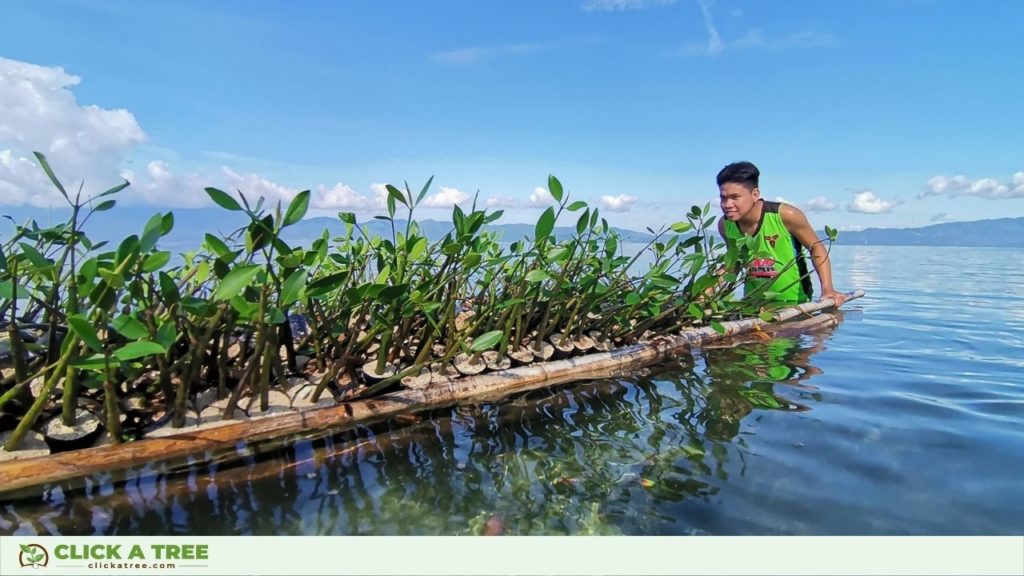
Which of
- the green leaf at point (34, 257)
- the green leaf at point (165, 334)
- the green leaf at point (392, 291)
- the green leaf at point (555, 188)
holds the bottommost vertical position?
the green leaf at point (165, 334)

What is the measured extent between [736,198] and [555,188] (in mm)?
3056

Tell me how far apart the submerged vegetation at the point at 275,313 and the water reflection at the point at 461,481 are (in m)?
0.26

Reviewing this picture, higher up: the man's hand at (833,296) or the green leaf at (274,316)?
the green leaf at (274,316)

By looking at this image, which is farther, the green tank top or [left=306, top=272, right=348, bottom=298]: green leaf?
the green tank top

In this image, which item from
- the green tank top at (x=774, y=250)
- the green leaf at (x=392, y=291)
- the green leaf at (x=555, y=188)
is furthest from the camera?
the green tank top at (x=774, y=250)

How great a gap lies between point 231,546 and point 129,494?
1.72ft

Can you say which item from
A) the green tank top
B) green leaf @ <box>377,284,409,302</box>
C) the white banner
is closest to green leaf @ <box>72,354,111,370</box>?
the white banner

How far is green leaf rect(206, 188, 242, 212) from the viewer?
174 cm

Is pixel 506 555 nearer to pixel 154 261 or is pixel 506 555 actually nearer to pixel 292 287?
pixel 292 287

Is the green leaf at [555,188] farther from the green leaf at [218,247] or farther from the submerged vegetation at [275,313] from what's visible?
the green leaf at [218,247]

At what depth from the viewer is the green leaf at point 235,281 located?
1624 mm

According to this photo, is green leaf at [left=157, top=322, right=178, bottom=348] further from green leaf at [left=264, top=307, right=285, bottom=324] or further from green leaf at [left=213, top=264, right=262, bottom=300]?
green leaf at [left=264, top=307, right=285, bottom=324]

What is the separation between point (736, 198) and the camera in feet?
16.5

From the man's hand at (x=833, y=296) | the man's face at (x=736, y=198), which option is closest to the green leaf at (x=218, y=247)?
the man's face at (x=736, y=198)
